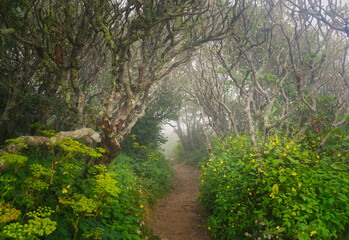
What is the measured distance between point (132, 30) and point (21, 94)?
3633 mm

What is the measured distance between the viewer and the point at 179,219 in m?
6.06

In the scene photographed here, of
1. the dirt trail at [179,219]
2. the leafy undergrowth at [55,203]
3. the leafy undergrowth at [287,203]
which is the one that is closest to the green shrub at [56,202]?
the leafy undergrowth at [55,203]

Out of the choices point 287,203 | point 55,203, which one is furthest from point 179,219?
point 55,203

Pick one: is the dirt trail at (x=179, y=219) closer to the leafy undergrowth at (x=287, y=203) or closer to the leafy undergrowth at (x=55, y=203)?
the leafy undergrowth at (x=287, y=203)

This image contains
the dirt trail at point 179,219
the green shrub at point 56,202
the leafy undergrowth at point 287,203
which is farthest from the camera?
the dirt trail at point 179,219

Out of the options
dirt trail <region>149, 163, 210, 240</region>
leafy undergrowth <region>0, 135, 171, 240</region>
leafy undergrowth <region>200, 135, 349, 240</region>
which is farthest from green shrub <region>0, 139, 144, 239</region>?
leafy undergrowth <region>200, 135, 349, 240</region>

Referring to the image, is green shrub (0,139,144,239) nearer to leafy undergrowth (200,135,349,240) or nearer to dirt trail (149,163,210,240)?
dirt trail (149,163,210,240)

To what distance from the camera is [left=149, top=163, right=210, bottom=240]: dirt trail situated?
5102 millimetres

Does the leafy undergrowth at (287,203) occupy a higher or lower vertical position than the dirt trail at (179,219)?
higher

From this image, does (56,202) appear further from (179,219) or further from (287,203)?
(179,219)

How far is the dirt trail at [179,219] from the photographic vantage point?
16.7ft

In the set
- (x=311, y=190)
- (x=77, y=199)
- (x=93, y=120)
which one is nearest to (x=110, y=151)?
(x=77, y=199)

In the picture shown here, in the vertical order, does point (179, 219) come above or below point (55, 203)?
below

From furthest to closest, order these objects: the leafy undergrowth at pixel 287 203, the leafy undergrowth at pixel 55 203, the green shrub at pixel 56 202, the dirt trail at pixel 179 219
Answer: the dirt trail at pixel 179 219 < the leafy undergrowth at pixel 287 203 < the green shrub at pixel 56 202 < the leafy undergrowth at pixel 55 203
